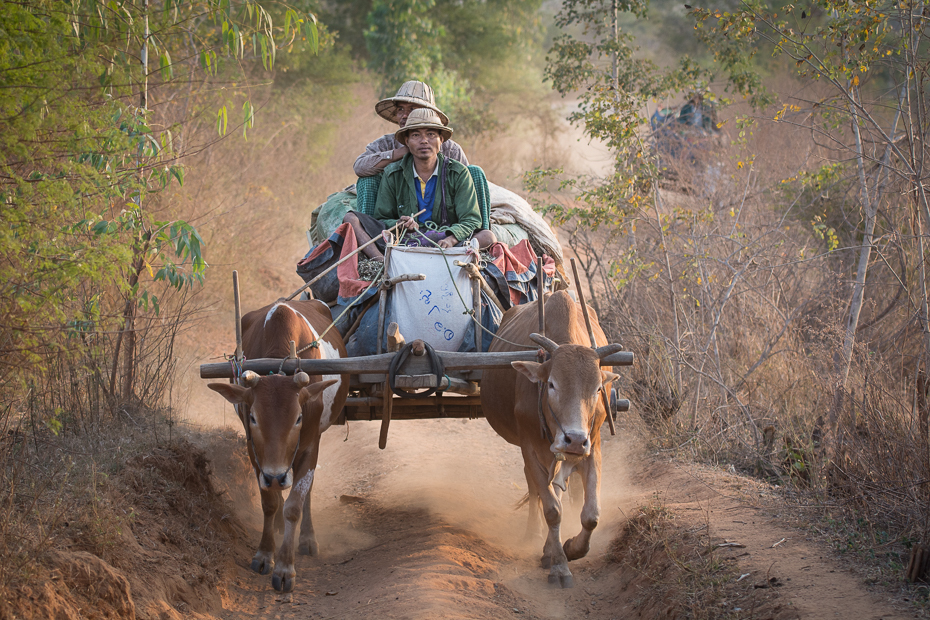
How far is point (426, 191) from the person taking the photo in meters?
6.15

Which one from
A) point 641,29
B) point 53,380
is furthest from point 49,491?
point 641,29

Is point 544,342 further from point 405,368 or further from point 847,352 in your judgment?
point 847,352

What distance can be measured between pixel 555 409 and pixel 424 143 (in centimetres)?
268

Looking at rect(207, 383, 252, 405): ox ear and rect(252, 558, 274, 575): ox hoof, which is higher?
rect(207, 383, 252, 405): ox ear

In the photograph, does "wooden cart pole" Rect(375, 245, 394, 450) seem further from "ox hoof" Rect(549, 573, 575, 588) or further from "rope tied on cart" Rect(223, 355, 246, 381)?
"ox hoof" Rect(549, 573, 575, 588)

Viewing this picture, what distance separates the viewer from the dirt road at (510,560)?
382 cm

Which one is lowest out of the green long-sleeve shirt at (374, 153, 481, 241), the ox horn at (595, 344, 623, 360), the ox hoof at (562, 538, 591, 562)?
the ox hoof at (562, 538, 591, 562)

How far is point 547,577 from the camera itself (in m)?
4.72

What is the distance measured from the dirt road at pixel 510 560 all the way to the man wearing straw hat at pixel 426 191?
85.3 inches

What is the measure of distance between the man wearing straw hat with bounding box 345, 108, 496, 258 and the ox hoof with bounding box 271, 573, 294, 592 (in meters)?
2.50

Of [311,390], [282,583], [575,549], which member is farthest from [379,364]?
[575,549]

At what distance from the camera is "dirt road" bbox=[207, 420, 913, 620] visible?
150 inches

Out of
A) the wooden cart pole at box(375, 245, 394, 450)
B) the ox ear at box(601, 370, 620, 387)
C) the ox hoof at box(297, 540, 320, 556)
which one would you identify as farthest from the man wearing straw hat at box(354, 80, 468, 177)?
the ox hoof at box(297, 540, 320, 556)

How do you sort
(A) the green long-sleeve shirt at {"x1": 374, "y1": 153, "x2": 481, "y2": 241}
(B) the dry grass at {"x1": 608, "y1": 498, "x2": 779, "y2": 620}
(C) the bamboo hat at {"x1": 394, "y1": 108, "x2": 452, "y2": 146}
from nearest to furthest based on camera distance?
1. (B) the dry grass at {"x1": 608, "y1": 498, "x2": 779, "y2": 620}
2. (C) the bamboo hat at {"x1": 394, "y1": 108, "x2": 452, "y2": 146}
3. (A) the green long-sleeve shirt at {"x1": 374, "y1": 153, "x2": 481, "y2": 241}
